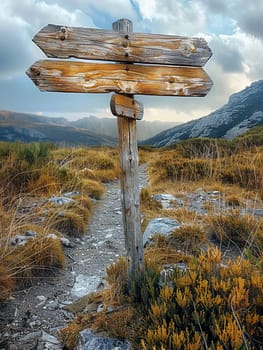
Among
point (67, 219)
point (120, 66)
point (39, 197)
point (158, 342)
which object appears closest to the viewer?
point (158, 342)

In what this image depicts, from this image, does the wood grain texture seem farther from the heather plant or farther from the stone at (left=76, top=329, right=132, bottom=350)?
the stone at (left=76, top=329, right=132, bottom=350)

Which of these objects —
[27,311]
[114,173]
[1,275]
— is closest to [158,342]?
[27,311]

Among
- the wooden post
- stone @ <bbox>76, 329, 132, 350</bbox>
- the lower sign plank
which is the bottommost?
stone @ <bbox>76, 329, 132, 350</bbox>

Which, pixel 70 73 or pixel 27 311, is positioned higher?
pixel 70 73

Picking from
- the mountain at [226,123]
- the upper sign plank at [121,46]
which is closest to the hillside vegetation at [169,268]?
the upper sign plank at [121,46]

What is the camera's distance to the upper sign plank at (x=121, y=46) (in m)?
2.60

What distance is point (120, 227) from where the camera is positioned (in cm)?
627

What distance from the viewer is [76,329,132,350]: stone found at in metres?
2.32

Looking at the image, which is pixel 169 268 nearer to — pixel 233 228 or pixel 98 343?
pixel 98 343

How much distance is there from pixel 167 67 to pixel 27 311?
2750 millimetres

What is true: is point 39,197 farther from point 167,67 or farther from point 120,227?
point 167,67

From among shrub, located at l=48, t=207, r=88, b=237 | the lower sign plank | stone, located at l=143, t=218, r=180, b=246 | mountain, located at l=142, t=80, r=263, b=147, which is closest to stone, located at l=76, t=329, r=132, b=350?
the lower sign plank

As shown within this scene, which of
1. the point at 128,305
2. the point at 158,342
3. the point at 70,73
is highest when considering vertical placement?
the point at 70,73

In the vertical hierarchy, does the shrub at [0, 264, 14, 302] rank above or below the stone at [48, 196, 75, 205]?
below
